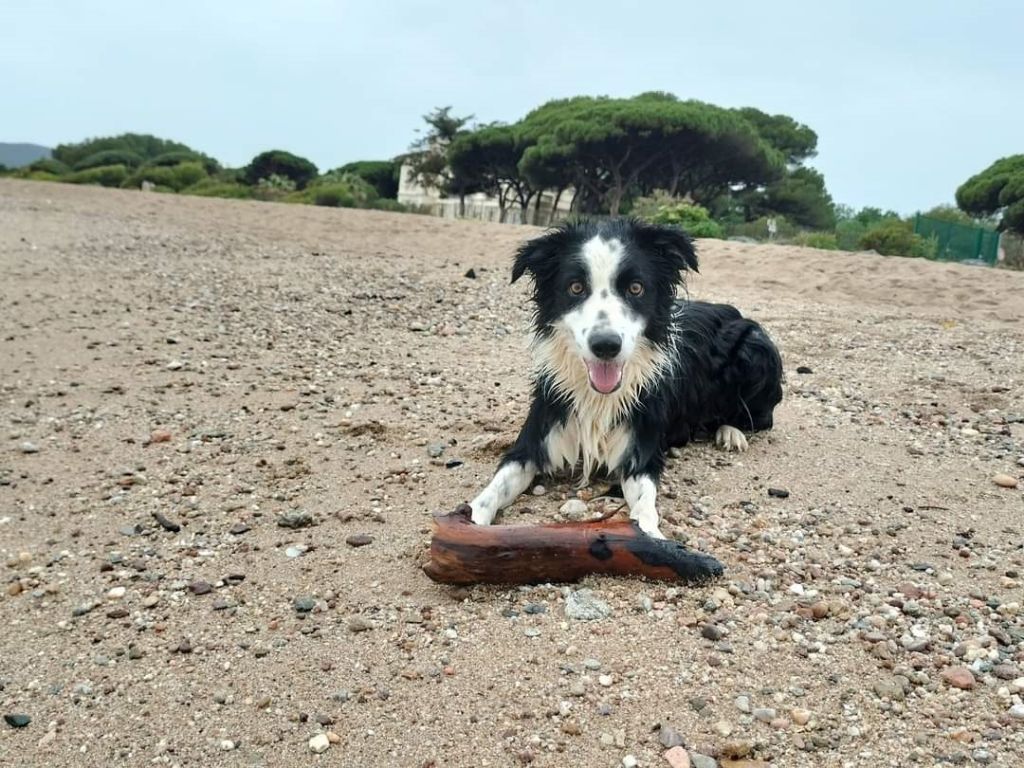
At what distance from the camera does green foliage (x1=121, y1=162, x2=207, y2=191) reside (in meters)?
37.5

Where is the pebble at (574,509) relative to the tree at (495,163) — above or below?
below

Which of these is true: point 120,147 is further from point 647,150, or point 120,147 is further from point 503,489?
point 503,489

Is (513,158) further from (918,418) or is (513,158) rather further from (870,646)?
(870,646)

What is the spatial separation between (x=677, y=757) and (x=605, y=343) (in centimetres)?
204

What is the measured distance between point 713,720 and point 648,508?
5.16ft

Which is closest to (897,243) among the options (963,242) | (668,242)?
(963,242)

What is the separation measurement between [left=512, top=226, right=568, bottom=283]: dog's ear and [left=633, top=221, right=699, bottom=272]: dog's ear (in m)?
0.42

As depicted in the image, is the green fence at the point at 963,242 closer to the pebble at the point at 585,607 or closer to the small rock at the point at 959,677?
the small rock at the point at 959,677

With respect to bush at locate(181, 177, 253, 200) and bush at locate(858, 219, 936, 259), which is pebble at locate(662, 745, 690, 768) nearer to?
bush at locate(858, 219, 936, 259)

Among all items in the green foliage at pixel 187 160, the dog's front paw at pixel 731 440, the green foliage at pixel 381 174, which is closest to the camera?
the dog's front paw at pixel 731 440

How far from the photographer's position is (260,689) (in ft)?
10.5

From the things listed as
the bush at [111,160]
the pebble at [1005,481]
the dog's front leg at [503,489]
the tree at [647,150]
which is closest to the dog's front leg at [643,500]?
the dog's front leg at [503,489]

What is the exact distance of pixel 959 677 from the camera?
3096 millimetres

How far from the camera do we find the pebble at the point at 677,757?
8.94ft
